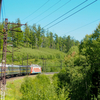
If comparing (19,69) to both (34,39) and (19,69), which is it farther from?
(34,39)

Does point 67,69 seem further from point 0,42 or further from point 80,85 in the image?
point 0,42

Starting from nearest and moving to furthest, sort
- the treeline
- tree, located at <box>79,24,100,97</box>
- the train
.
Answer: the train < tree, located at <box>79,24,100,97</box> < the treeline

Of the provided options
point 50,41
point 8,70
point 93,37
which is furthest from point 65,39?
point 8,70

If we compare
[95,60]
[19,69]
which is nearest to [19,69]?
[19,69]

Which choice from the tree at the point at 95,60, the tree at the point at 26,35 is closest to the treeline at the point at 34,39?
the tree at the point at 26,35

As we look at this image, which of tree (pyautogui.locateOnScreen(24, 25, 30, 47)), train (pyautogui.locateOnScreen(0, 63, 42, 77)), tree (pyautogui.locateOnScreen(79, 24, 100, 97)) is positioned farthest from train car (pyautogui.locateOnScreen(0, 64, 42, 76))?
tree (pyautogui.locateOnScreen(24, 25, 30, 47))

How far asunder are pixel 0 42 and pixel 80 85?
49834mm

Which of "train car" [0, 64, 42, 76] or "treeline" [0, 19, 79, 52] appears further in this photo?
"treeline" [0, 19, 79, 52]

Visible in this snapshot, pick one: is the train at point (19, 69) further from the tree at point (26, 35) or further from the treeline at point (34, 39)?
the tree at point (26, 35)

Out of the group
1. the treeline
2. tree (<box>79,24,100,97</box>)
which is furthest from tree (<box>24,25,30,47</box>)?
→ tree (<box>79,24,100,97</box>)

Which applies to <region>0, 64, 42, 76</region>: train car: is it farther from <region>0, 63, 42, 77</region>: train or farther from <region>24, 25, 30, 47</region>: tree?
<region>24, 25, 30, 47</region>: tree

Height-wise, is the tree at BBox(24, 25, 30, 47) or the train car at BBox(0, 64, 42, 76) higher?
the tree at BBox(24, 25, 30, 47)

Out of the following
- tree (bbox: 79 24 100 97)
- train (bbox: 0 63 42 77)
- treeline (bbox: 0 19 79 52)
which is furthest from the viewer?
treeline (bbox: 0 19 79 52)

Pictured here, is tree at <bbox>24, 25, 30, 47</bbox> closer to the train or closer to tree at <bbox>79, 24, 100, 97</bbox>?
the train
